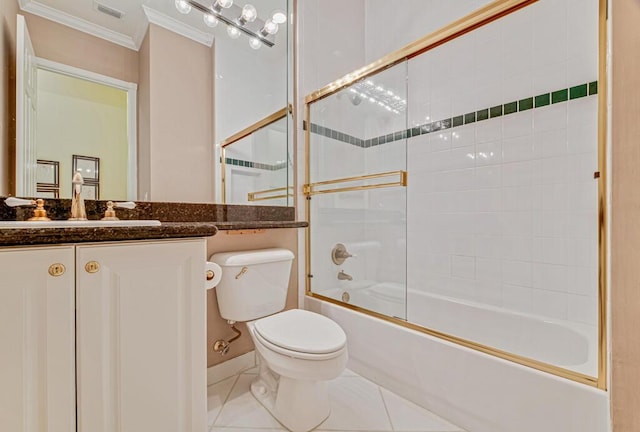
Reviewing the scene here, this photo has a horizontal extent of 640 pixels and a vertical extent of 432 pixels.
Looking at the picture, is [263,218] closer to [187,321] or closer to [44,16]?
[187,321]

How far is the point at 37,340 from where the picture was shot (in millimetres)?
642

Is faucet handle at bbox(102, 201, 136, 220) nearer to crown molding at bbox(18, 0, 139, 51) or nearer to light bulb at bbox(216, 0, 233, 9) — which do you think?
crown molding at bbox(18, 0, 139, 51)

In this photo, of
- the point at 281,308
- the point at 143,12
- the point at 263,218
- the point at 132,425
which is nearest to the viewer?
the point at 132,425

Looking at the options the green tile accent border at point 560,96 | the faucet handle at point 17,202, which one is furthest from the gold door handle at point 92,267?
the green tile accent border at point 560,96

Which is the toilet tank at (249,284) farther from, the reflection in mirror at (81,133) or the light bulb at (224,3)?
the light bulb at (224,3)

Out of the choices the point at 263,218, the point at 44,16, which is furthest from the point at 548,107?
the point at 44,16

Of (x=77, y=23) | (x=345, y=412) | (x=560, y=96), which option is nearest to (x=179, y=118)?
(x=77, y=23)

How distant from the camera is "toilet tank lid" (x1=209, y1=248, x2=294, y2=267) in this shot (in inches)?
53.5

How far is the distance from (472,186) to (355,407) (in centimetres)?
143

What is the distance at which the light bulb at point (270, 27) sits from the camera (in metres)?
1.81

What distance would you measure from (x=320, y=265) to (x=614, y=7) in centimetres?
166

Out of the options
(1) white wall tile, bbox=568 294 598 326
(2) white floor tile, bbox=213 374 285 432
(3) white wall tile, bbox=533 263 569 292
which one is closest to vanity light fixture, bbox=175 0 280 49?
(2) white floor tile, bbox=213 374 285 432

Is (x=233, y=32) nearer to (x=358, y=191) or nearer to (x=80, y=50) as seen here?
(x=80, y=50)

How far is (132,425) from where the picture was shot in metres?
0.77
